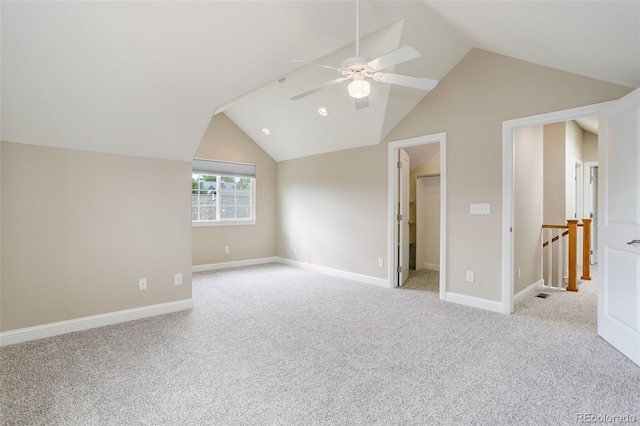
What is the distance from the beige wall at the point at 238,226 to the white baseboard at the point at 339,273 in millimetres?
644

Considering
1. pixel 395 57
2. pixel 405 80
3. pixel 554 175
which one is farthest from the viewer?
pixel 554 175

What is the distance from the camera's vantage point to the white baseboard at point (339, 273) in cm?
455

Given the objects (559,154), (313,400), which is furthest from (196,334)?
(559,154)

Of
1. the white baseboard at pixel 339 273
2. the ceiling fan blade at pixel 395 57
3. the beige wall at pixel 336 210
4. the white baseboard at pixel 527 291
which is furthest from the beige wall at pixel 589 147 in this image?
the ceiling fan blade at pixel 395 57

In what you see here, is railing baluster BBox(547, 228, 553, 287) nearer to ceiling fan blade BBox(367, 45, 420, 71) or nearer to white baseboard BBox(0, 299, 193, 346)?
ceiling fan blade BBox(367, 45, 420, 71)

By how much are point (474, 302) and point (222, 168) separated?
478 cm

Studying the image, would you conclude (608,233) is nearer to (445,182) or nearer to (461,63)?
(445,182)

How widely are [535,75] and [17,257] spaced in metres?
5.13

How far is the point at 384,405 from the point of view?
1.78 m

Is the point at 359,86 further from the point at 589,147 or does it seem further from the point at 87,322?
the point at 589,147

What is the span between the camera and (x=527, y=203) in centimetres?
406

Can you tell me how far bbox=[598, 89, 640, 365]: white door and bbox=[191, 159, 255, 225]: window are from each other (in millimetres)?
5345

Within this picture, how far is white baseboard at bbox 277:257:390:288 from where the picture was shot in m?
4.55

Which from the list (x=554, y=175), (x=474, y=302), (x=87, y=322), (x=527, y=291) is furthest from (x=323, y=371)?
(x=554, y=175)
